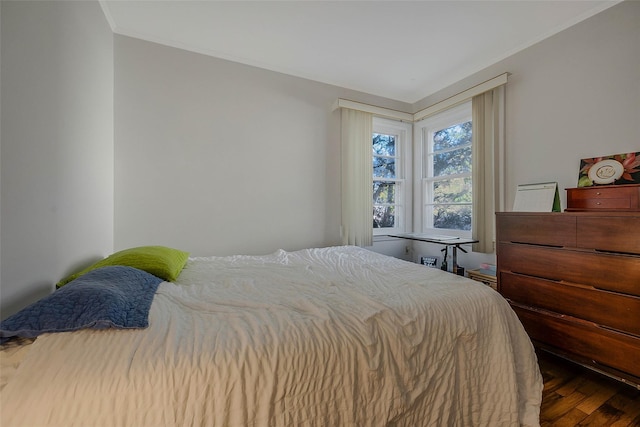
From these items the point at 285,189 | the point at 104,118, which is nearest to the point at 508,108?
the point at 285,189

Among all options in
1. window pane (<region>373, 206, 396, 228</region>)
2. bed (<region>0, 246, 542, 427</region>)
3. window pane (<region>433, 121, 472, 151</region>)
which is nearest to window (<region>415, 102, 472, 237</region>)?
window pane (<region>433, 121, 472, 151</region>)

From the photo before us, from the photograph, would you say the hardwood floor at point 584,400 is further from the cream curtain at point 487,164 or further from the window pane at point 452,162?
the window pane at point 452,162

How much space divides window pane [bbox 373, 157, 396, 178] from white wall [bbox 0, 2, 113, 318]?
2.97 m

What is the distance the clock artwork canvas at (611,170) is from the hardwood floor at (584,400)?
136 centimetres

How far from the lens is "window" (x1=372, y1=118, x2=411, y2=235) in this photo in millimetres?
3605

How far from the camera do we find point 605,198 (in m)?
1.72

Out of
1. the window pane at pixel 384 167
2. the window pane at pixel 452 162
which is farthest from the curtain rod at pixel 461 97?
the window pane at pixel 384 167

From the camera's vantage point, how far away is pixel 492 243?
2656 mm

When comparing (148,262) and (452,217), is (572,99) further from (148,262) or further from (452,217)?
(148,262)

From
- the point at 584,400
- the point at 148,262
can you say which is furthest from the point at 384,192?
the point at 148,262

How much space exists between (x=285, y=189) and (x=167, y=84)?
1518 mm

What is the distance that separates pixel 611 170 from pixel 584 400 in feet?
5.15

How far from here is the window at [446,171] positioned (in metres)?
3.11

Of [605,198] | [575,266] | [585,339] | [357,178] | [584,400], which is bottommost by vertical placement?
[584,400]
